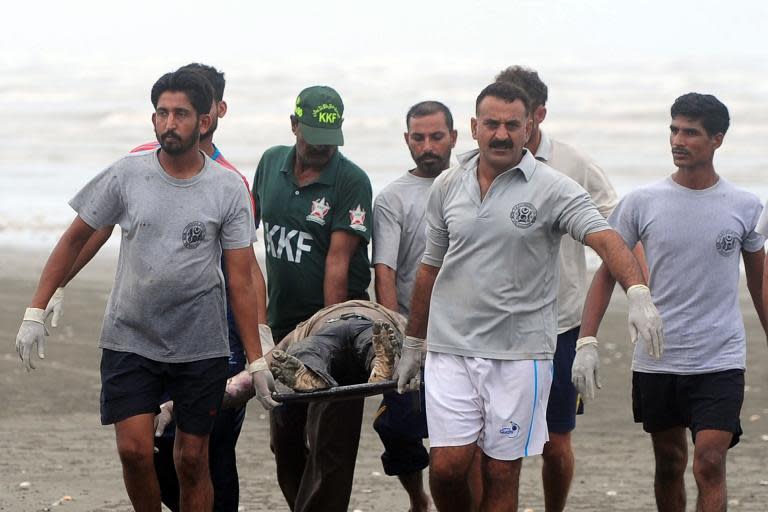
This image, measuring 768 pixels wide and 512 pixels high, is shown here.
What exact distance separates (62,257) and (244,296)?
75 cm

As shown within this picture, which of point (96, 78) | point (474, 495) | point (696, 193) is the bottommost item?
point (474, 495)

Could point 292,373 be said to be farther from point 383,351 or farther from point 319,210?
point 319,210

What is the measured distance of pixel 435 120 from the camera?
23.2ft

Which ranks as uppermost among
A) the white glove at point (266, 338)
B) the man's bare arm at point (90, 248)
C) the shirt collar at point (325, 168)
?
the shirt collar at point (325, 168)

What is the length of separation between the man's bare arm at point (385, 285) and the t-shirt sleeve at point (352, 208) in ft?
0.56

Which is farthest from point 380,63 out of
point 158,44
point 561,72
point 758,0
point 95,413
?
point 95,413

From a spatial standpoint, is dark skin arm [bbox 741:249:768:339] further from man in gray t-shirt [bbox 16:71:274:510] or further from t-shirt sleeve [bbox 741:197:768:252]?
man in gray t-shirt [bbox 16:71:274:510]

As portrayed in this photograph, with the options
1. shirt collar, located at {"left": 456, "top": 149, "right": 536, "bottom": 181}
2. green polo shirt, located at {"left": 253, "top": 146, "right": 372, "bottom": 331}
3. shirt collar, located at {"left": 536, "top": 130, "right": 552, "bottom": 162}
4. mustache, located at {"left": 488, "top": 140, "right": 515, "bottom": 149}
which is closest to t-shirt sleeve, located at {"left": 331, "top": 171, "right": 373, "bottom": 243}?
green polo shirt, located at {"left": 253, "top": 146, "right": 372, "bottom": 331}

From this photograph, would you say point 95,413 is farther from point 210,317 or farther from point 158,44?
point 158,44

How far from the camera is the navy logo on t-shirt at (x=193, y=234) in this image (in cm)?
576

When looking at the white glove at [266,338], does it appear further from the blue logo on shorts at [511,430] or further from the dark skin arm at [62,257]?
the blue logo on shorts at [511,430]

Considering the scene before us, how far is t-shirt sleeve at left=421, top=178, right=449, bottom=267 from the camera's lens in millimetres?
5863

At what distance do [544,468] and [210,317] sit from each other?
1.98 meters

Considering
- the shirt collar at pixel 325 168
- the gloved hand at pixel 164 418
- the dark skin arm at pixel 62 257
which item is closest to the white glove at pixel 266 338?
the gloved hand at pixel 164 418
